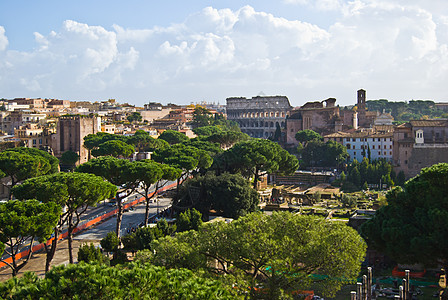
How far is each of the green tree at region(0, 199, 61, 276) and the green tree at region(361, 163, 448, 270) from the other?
1097 centimetres

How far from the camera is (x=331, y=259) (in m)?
15.1

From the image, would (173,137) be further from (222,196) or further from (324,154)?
(222,196)

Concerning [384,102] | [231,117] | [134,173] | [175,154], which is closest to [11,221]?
[134,173]

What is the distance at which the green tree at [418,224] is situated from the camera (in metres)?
16.3

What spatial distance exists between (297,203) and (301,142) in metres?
25.6

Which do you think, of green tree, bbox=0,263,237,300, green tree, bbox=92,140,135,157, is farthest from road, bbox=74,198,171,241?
green tree, bbox=0,263,237,300

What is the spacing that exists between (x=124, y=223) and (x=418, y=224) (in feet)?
58.3

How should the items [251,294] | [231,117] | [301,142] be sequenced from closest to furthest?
[251,294] < [301,142] < [231,117]

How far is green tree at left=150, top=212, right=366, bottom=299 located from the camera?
48.3 feet

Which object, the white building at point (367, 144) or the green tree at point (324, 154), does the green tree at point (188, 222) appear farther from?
the white building at point (367, 144)

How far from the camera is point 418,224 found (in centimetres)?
1720

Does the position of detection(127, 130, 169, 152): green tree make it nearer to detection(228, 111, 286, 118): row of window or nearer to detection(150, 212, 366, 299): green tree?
detection(150, 212, 366, 299): green tree

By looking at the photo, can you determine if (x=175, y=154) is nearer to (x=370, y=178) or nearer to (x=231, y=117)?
(x=370, y=178)

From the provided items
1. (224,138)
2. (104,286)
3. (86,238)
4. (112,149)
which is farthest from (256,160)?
(104,286)
